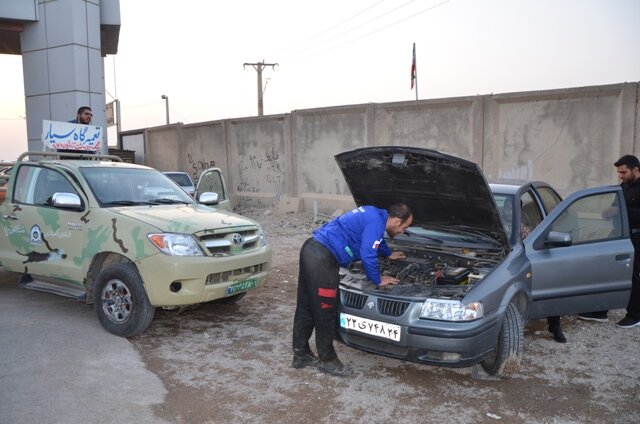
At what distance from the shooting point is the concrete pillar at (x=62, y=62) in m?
11.4

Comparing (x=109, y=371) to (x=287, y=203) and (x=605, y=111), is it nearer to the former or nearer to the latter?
(x=605, y=111)

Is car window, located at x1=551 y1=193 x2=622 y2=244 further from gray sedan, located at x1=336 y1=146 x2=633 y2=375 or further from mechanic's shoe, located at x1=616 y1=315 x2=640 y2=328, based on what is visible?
mechanic's shoe, located at x1=616 y1=315 x2=640 y2=328

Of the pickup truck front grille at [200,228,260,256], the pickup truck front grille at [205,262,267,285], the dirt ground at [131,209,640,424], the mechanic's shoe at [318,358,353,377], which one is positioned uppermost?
the pickup truck front grille at [200,228,260,256]

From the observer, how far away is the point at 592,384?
12.6 feet

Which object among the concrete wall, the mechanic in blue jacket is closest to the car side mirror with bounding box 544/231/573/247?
the mechanic in blue jacket

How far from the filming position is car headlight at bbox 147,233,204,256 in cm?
448

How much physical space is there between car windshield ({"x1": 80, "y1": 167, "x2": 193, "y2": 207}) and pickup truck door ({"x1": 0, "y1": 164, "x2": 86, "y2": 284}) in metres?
0.25

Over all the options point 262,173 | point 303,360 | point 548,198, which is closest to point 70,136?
point 303,360

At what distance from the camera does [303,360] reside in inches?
162

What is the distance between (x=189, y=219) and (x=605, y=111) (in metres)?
8.16

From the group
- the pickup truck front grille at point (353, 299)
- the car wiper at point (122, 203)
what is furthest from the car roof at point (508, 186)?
the car wiper at point (122, 203)

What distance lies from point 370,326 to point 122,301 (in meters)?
2.45

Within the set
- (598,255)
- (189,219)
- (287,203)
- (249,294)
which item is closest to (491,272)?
(598,255)

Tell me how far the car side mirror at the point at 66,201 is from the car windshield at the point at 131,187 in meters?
0.18
